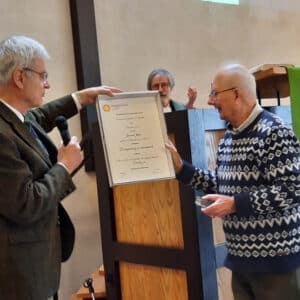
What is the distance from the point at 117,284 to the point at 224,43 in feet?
8.23

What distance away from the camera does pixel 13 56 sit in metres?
1.48

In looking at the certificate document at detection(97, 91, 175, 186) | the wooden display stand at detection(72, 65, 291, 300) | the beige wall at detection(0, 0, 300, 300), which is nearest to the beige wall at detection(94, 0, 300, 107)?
the beige wall at detection(0, 0, 300, 300)

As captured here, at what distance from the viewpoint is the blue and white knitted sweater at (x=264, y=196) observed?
4.91 ft

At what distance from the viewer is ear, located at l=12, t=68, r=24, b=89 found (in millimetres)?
1479

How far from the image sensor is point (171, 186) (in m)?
2.01

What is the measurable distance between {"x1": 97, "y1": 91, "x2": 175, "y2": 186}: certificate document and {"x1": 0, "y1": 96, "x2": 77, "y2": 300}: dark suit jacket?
252mm

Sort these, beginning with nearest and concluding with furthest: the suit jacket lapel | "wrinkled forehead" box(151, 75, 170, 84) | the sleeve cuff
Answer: the suit jacket lapel → the sleeve cuff → "wrinkled forehead" box(151, 75, 170, 84)

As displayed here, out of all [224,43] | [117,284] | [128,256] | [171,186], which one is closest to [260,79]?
[171,186]

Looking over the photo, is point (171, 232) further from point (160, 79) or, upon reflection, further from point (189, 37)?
point (189, 37)

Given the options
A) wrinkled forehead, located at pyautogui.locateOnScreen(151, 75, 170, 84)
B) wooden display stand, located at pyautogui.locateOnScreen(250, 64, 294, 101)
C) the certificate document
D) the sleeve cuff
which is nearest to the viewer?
the certificate document

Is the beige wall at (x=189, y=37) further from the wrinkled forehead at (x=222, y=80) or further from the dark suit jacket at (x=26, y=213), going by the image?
the dark suit jacket at (x=26, y=213)

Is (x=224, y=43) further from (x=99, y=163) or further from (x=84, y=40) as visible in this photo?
(x=99, y=163)

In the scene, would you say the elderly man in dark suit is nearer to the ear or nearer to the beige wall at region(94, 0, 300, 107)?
the ear

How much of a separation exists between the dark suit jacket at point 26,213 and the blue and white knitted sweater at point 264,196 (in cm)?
56
